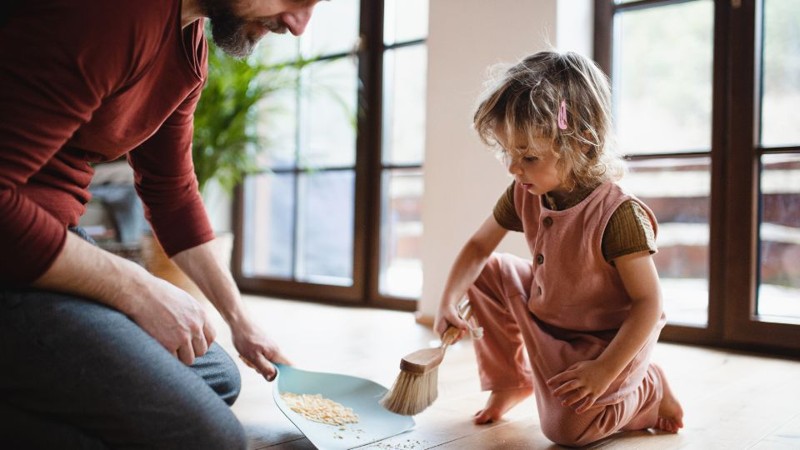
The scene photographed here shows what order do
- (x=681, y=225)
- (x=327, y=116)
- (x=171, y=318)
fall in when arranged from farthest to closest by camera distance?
(x=327, y=116) < (x=681, y=225) < (x=171, y=318)

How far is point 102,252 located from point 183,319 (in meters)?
0.13

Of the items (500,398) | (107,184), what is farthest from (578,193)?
(107,184)

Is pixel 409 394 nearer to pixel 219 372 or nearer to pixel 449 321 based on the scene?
pixel 449 321

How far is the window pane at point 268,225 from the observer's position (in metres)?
3.52

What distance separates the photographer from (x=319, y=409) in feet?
3.79

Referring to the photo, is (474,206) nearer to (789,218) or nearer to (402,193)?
(402,193)

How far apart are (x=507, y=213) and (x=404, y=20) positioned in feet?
6.28

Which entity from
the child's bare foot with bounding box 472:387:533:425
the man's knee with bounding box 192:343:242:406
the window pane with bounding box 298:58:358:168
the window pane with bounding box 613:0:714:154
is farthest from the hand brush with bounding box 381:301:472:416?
the window pane with bounding box 298:58:358:168

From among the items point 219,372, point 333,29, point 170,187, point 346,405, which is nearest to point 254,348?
point 219,372

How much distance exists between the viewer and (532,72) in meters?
1.22

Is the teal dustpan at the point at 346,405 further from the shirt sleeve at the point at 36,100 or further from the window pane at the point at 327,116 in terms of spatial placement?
the window pane at the point at 327,116

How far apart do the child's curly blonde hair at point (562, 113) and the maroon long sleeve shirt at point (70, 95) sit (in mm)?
500

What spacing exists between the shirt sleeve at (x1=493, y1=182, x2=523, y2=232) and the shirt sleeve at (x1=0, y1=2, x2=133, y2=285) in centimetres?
78

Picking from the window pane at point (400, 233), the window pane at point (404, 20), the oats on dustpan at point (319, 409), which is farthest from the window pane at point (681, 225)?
the oats on dustpan at point (319, 409)
